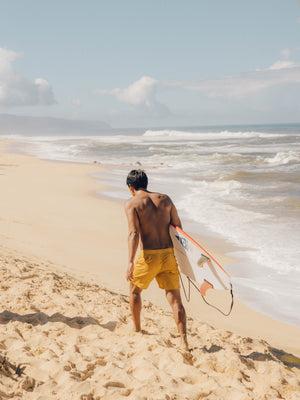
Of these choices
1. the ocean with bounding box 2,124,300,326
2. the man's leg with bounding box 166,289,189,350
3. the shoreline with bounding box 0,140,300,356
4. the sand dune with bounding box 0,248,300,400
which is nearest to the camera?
the sand dune with bounding box 0,248,300,400

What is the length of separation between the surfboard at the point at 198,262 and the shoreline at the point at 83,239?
1295 millimetres

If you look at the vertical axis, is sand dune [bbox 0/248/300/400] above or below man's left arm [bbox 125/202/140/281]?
below

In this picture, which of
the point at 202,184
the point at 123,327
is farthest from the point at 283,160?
the point at 123,327

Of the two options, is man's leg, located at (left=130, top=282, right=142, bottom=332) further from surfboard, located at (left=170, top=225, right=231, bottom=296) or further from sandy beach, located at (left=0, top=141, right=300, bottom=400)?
surfboard, located at (left=170, top=225, right=231, bottom=296)

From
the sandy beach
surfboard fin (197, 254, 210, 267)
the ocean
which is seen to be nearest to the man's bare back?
surfboard fin (197, 254, 210, 267)

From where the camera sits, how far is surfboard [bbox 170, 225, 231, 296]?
3.85m

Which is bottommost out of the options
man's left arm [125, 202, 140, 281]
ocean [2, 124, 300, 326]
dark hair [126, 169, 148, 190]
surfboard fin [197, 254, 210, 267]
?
ocean [2, 124, 300, 326]

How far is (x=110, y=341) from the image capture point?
4047 mm

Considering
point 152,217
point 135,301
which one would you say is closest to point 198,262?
point 152,217

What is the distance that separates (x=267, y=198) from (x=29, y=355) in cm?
1100

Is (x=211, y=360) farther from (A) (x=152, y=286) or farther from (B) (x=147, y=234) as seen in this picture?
(A) (x=152, y=286)

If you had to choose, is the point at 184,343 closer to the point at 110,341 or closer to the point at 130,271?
the point at 110,341

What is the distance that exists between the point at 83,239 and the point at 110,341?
4459 millimetres

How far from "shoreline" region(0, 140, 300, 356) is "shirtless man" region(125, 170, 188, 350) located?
1.42 meters
